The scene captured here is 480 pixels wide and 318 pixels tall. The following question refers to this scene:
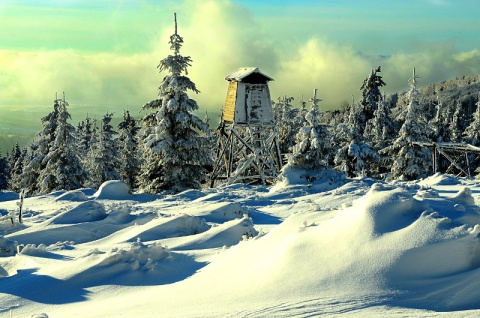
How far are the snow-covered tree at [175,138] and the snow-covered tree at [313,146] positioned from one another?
4.89m

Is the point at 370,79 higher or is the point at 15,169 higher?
the point at 370,79

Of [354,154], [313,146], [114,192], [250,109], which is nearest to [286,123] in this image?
[354,154]

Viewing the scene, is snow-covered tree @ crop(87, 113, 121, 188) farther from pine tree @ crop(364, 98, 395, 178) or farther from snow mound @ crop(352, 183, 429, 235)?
snow mound @ crop(352, 183, 429, 235)

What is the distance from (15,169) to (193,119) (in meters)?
46.4

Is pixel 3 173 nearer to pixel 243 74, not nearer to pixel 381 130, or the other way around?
pixel 243 74

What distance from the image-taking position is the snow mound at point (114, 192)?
58.1ft

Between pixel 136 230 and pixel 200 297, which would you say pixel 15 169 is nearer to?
pixel 136 230

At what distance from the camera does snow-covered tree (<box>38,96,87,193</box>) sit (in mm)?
33188

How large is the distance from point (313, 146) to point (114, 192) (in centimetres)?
933

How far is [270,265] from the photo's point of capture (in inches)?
246

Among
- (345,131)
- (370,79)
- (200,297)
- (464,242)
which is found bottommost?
(200,297)

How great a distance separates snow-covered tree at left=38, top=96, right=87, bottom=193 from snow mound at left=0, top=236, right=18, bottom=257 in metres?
24.3

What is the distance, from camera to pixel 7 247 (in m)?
9.52

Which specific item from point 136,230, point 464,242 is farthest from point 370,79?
point 464,242
